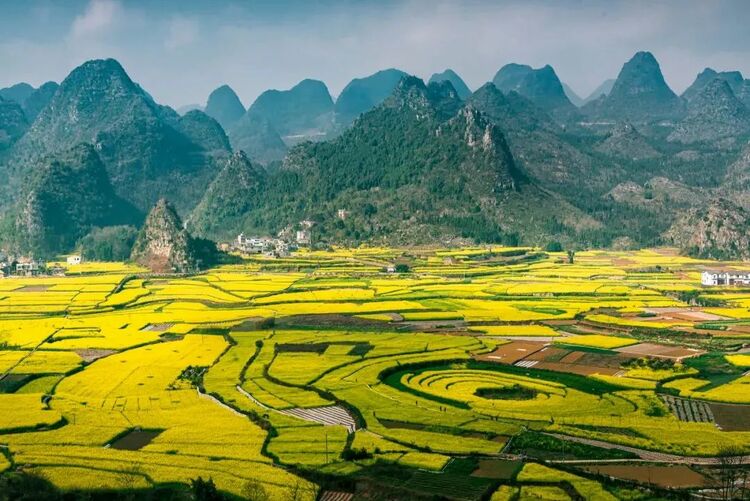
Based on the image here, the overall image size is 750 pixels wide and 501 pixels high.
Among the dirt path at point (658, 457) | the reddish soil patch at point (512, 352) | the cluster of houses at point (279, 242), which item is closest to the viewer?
the dirt path at point (658, 457)

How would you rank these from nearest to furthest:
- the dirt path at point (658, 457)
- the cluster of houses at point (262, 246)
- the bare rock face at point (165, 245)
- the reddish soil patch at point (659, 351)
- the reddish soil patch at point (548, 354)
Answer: the dirt path at point (658, 457)
the reddish soil patch at point (659, 351)
the reddish soil patch at point (548, 354)
the bare rock face at point (165, 245)
the cluster of houses at point (262, 246)

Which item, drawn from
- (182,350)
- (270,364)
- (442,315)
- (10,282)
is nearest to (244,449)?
(270,364)

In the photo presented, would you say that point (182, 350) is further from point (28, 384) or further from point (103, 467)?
point (103, 467)

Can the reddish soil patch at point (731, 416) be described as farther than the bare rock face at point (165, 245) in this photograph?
No

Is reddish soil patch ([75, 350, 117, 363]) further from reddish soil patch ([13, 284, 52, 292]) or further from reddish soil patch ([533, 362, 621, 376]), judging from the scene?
reddish soil patch ([13, 284, 52, 292])

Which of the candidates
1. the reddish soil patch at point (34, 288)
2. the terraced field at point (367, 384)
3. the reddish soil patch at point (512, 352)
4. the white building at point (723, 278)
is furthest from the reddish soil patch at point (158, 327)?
the white building at point (723, 278)

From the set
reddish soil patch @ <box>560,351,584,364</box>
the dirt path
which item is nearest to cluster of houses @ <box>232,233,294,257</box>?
reddish soil patch @ <box>560,351,584,364</box>

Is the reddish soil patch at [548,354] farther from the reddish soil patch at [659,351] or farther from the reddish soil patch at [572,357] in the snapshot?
the reddish soil patch at [659,351]

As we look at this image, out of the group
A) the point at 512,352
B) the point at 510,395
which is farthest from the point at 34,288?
the point at 510,395
